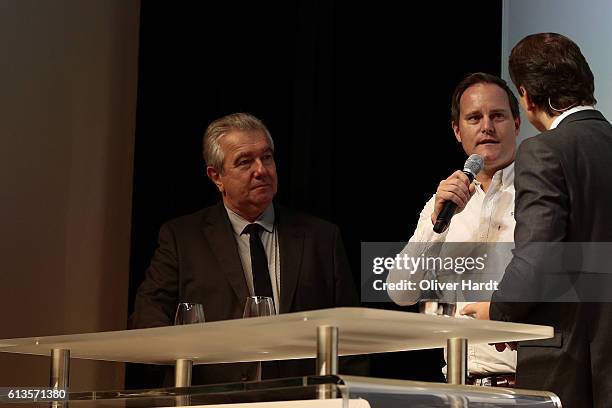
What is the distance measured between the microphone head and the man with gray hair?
644 millimetres

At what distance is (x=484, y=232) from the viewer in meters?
3.30

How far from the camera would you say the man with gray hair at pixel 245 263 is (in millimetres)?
3418

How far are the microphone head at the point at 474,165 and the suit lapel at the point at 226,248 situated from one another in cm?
88

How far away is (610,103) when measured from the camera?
329cm

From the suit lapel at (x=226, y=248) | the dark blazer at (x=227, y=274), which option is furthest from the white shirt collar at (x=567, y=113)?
the suit lapel at (x=226, y=248)

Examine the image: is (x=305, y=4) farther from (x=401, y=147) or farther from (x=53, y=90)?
(x=53, y=90)

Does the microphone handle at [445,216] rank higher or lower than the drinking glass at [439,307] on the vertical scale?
higher

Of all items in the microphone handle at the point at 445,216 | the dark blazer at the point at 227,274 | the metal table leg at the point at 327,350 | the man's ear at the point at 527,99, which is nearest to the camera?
the metal table leg at the point at 327,350

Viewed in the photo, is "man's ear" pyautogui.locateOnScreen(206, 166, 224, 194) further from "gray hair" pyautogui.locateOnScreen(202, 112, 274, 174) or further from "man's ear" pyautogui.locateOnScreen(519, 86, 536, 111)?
"man's ear" pyautogui.locateOnScreen(519, 86, 536, 111)

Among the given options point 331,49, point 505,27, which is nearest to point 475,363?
point 505,27

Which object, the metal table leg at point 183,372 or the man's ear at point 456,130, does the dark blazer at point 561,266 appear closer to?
the metal table leg at point 183,372

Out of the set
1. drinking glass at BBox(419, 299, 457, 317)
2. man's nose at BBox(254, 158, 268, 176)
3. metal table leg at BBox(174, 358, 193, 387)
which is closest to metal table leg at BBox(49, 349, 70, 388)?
metal table leg at BBox(174, 358, 193, 387)

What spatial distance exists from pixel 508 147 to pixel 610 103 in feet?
1.18

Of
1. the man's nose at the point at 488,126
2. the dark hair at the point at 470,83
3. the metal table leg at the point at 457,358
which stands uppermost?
the dark hair at the point at 470,83
